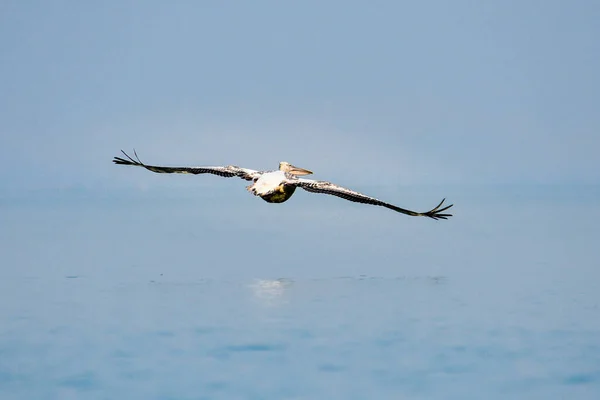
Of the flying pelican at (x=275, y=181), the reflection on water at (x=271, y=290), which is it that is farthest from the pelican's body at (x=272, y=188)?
the reflection on water at (x=271, y=290)

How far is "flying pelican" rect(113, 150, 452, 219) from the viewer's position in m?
28.7

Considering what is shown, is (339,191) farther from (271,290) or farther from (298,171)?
(271,290)

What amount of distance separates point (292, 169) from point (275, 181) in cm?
225

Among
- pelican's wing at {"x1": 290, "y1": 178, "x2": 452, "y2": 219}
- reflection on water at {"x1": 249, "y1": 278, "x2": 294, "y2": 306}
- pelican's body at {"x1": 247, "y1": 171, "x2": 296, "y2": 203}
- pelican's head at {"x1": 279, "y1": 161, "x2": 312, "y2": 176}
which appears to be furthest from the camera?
reflection on water at {"x1": 249, "y1": 278, "x2": 294, "y2": 306}

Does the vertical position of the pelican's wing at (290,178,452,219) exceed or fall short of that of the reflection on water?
it exceeds it

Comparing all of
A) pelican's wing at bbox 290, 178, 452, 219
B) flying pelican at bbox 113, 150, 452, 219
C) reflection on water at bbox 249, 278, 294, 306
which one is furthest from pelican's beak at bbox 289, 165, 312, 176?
reflection on water at bbox 249, 278, 294, 306

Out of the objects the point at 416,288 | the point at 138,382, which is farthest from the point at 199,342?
the point at 416,288

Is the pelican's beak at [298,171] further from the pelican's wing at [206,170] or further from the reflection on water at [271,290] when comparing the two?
the reflection on water at [271,290]

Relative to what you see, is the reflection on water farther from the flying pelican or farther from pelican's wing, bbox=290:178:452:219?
pelican's wing, bbox=290:178:452:219

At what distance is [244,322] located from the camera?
3828cm

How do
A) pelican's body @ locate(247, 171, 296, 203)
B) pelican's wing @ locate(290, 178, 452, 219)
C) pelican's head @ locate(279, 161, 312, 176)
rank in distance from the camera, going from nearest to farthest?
pelican's wing @ locate(290, 178, 452, 219) < pelican's body @ locate(247, 171, 296, 203) < pelican's head @ locate(279, 161, 312, 176)

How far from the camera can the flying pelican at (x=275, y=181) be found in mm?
28719

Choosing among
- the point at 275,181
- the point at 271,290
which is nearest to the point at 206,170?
the point at 275,181

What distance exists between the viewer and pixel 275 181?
30.5m
